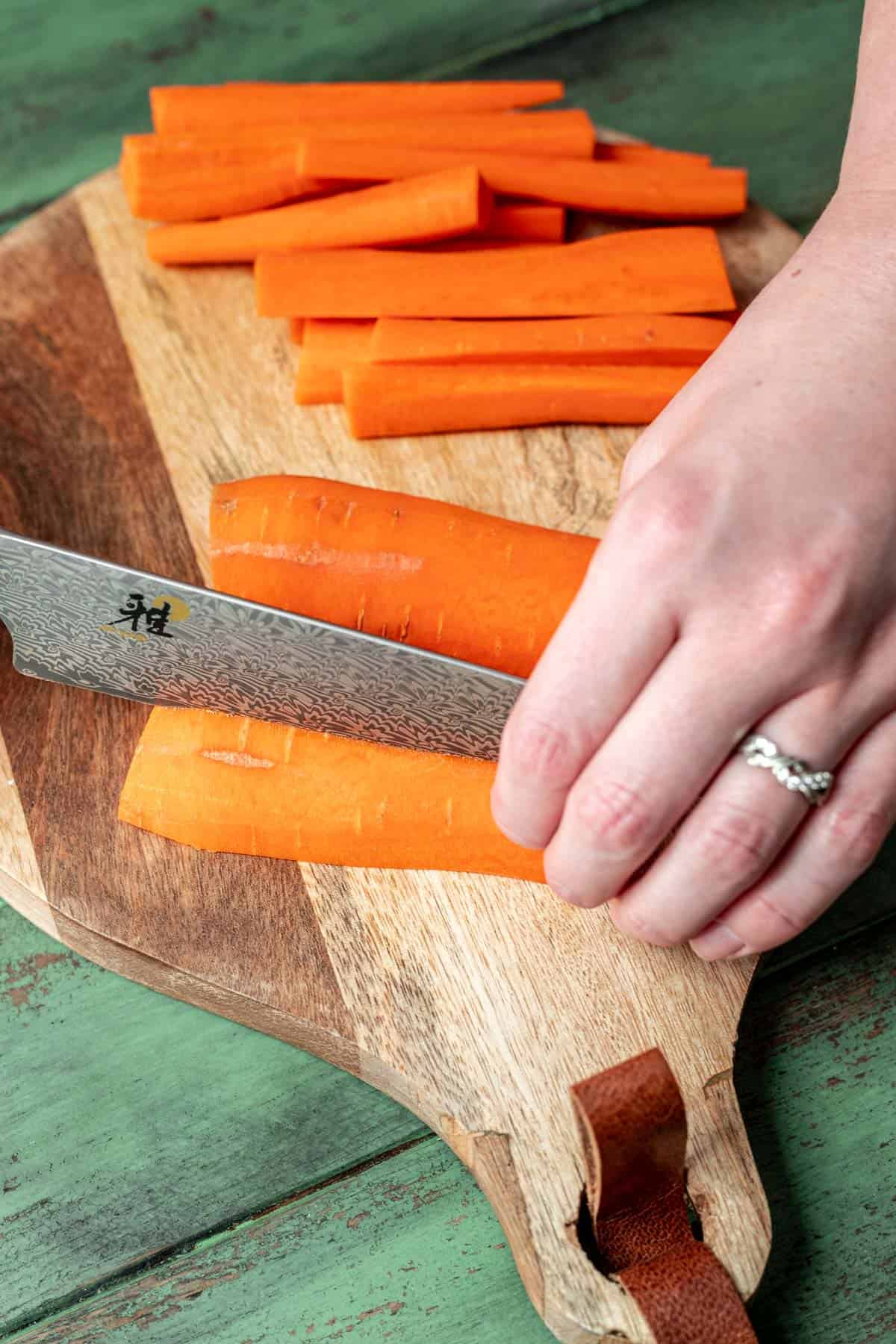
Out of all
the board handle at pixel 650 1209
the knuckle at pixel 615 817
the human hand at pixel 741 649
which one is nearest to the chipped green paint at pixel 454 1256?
the board handle at pixel 650 1209

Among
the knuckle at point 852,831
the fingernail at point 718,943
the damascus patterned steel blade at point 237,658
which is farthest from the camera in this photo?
the damascus patterned steel blade at point 237,658

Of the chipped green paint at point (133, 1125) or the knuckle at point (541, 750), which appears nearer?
the knuckle at point (541, 750)

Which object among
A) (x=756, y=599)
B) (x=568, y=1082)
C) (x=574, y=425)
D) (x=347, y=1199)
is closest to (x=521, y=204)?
(x=574, y=425)

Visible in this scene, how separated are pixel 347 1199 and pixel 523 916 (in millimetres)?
393

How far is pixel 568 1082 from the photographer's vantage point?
143 centimetres

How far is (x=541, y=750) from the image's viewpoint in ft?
4.04

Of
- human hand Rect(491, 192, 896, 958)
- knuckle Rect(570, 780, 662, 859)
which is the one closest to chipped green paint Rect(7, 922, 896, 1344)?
human hand Rect(491, 192, 896, 958)

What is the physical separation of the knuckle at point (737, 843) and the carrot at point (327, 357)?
1057 mm

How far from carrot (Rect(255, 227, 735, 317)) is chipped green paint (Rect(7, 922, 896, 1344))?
1.18 meters

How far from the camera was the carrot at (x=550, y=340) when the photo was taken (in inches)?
77.3

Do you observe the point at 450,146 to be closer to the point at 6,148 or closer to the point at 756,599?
the point at 6,148

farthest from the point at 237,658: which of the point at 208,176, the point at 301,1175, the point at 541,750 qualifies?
the point at 208,176

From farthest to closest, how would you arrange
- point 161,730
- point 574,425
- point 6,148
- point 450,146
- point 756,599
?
point 6,148 → point 450,146 → point 574,425 → point 161,730 → point 756,599

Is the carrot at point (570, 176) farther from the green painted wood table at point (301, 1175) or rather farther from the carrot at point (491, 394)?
the green painted wood table at point (301, 1175)
